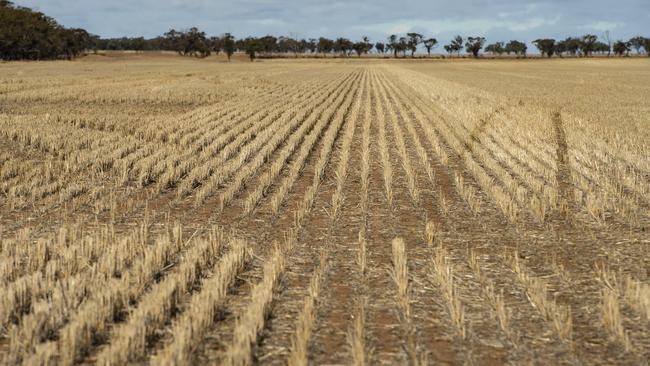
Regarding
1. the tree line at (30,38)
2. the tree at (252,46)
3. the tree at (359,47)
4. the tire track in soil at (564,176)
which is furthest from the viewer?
the tree at (359,47)

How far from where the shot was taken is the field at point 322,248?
4.38 meters

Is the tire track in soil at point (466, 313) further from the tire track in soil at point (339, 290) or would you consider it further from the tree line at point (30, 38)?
the tree line at point (30, 38)

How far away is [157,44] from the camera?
19538 cm

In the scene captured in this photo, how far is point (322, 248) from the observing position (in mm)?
6664

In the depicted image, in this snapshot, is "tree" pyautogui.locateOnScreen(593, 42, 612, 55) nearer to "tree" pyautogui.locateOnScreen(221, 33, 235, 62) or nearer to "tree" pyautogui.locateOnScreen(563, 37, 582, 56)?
"tree" pyautogui.locateOnScreen(563, 37, 582, 56)

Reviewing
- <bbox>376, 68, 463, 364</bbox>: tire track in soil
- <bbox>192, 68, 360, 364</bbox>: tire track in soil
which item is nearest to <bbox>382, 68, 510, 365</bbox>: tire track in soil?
<bbox>376, 68, 463, 364</bbox>: tire track in soil

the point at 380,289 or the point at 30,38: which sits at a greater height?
the point at 30,38

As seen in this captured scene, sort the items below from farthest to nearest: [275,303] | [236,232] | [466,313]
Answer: [236,232] → [275,303] → [466,313]

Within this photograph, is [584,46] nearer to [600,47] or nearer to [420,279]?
[600,47]

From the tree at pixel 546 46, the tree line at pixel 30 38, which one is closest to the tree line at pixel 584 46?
the tree at pixel 546 46

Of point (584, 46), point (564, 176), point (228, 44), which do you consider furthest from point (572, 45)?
point (564, 176)

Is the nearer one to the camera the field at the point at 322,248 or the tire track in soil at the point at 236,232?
the field at the point at 322,248

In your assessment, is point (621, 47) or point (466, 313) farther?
point (621, 47)

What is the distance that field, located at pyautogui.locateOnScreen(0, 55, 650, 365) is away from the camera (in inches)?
172
